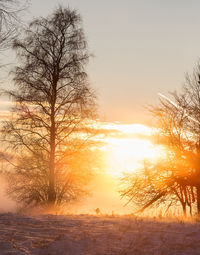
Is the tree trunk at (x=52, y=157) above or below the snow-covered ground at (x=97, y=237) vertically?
above

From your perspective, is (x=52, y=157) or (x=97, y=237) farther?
(x=52, y=157)

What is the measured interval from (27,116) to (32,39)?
12.5 feet

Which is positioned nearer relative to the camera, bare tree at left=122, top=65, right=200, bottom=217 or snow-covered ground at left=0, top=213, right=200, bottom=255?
snow-covered ground at left=0, top=213, right=200, bottom=255

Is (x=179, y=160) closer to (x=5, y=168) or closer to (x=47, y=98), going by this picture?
(x=47, y=98)

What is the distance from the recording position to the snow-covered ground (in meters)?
7.81

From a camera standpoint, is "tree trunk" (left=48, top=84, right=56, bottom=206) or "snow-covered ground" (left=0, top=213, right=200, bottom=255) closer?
"snow-covered ground" (left=0, top=213, right=200, bottom=255)

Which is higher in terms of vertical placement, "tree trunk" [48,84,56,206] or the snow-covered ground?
"tree trunk" [48,84,56,206]

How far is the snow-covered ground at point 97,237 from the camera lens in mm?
7811

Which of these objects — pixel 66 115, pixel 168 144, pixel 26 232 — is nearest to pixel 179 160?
pixel 168 144

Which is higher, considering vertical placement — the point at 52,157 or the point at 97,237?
the point at 52,157

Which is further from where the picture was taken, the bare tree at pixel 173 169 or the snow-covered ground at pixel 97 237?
the bare tree at pixel 173 169

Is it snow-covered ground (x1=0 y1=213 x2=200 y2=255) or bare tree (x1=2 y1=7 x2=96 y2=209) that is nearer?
snow-covered ground (x1=0 y1=213 x2=200 y2=255)

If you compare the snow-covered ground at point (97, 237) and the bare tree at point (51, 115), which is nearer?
the snow-covered ground at point (97, 237)

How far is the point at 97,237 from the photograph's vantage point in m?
8.60
